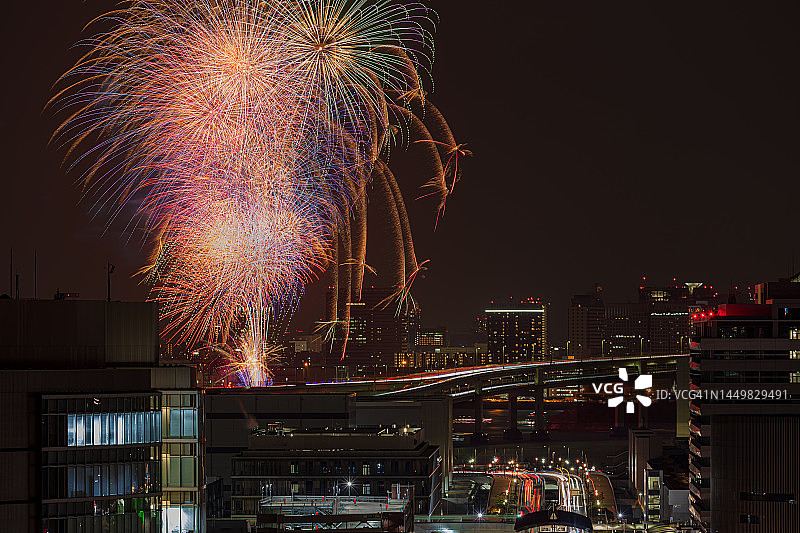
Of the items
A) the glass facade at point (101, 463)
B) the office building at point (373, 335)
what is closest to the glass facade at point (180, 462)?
the glass facade at point (101, 463)

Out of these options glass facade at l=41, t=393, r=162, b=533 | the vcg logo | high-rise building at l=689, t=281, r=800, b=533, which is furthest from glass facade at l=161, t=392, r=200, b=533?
the vcg logo

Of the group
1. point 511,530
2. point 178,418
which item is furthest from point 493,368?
point 178,418

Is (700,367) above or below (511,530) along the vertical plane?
above

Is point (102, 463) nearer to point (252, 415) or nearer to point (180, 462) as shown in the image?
point (180, 462)

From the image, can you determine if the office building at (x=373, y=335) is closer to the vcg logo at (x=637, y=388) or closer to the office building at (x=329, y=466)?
the vcg logo at (x=637, y=388)

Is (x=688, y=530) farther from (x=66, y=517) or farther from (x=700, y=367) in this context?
(x=66, y=517)
